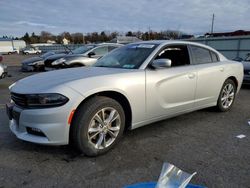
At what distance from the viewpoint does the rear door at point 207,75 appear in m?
4.30

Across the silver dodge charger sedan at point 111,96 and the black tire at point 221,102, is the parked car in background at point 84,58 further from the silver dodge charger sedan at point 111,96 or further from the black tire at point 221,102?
the black tire at point 221,102

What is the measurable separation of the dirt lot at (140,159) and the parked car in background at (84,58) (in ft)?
18.8

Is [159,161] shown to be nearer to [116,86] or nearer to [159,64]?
[116,86]

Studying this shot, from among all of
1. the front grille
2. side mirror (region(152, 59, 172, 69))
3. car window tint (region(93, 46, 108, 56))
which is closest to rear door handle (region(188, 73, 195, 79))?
side mirror (region(152, 59, 172, 69))

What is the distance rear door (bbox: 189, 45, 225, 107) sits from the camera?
169 inches

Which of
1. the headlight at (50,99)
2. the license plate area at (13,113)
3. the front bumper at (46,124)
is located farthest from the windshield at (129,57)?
the license plate area at (13,113)

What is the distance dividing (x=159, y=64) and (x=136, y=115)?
0.83 metres

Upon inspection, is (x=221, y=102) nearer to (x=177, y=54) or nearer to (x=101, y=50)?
(x=177, y=54)

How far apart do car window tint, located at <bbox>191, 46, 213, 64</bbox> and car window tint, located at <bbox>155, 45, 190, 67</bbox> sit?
0.65ft

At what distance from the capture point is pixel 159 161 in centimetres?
298

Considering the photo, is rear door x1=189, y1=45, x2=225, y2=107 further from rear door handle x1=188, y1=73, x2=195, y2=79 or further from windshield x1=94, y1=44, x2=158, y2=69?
windshield x1=94, y1=44, x2=158, y2=69

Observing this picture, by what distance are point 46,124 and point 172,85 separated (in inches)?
78.8

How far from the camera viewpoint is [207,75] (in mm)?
4398

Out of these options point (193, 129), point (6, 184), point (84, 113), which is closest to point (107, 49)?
point (193, 129)
